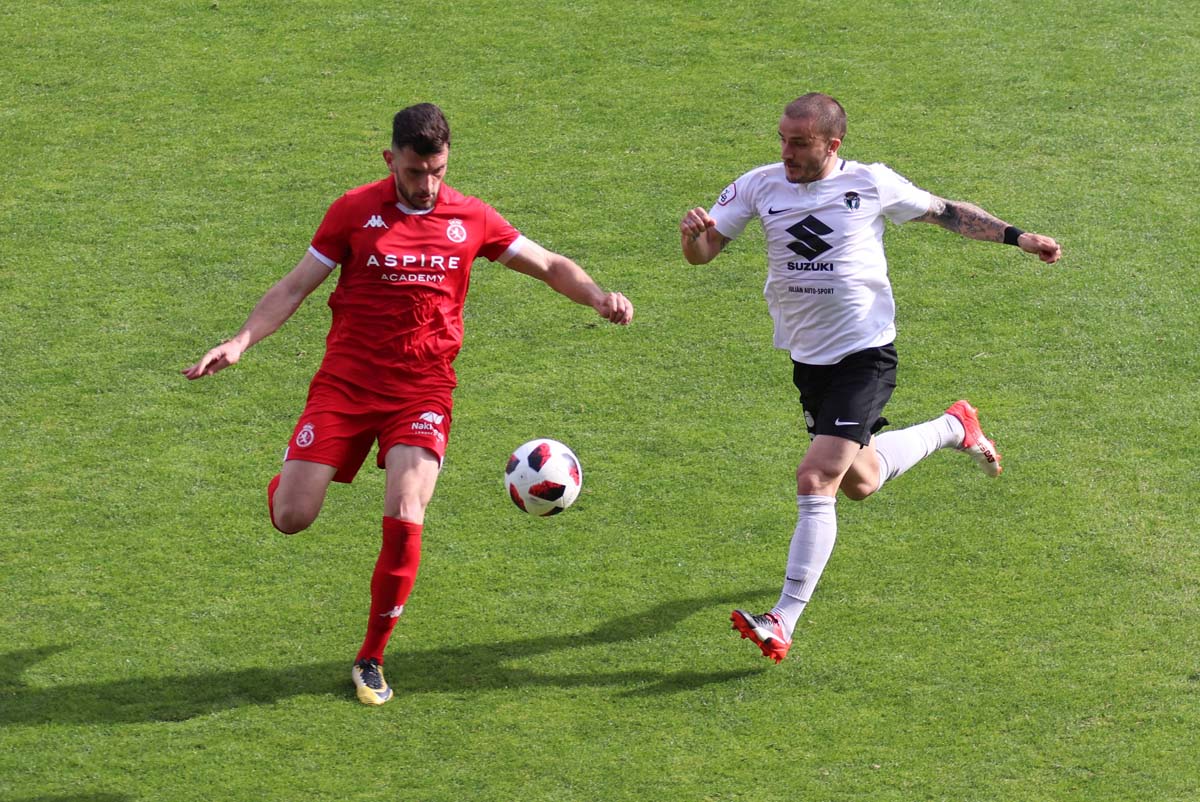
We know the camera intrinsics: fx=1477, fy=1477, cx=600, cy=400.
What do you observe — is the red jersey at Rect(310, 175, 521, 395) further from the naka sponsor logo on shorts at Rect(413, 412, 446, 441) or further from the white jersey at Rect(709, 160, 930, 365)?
the white jersey at Rect(709, 160, 930, 365)

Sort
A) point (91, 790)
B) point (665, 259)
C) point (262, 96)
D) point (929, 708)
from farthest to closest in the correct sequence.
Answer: point (262, 96) < point (665, 259) < point (929, 708) < point (91, 790)

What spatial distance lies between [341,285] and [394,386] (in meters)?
0.52

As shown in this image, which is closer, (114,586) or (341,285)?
(341,285)

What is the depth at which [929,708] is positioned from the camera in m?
6.19

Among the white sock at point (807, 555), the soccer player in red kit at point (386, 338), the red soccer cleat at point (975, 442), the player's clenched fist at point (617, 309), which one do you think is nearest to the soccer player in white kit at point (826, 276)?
the white sock at point (807, 555)

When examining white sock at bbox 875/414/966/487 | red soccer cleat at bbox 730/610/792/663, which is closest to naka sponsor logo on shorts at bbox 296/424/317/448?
red soccer cleat at bbox 730/610/792/663

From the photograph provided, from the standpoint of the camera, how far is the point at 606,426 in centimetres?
838

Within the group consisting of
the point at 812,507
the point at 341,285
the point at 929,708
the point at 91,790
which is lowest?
the point at 91,790

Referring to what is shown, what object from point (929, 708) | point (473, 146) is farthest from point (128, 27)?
point (929, 708)

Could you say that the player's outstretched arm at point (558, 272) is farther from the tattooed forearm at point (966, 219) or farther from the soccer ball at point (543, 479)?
the tattooed forearm at point (966, 219)

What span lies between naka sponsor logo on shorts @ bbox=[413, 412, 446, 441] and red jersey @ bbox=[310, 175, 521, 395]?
0.15m

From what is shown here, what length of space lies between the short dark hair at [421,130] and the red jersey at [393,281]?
34 cm

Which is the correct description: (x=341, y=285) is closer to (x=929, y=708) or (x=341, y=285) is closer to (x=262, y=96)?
(x=929, y=708)

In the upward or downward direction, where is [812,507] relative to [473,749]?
upward
